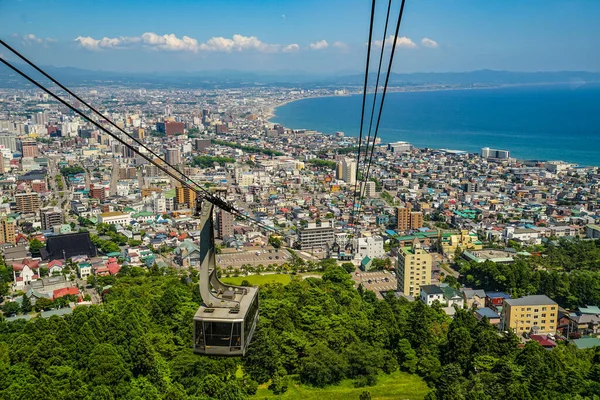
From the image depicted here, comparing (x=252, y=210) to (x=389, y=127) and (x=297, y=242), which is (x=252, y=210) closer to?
(x=297, y=242)

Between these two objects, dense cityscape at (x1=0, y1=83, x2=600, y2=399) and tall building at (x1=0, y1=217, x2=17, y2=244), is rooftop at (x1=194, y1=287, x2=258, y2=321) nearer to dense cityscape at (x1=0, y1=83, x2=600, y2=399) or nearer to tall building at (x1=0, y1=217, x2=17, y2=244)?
dense cityscape at (x1=0, y1=83, x2=600, y2=399)

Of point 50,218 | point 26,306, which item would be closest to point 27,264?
point 26,306

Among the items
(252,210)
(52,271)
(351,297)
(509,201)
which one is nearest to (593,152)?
(509,201)

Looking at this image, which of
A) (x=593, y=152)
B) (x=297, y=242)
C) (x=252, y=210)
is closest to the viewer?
(x=297, y=242)

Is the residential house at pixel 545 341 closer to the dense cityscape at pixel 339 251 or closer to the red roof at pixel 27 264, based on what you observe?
the dense cityscape at pixel 339 251

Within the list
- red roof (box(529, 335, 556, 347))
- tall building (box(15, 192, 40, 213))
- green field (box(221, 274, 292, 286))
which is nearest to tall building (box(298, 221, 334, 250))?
green field (box(221, 274, 292, 286))

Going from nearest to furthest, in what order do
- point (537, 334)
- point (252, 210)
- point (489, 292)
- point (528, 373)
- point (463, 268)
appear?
point (528, 373)
point (537, 334)
point (489, 292)
point (463, 268)
point (252, 210)
